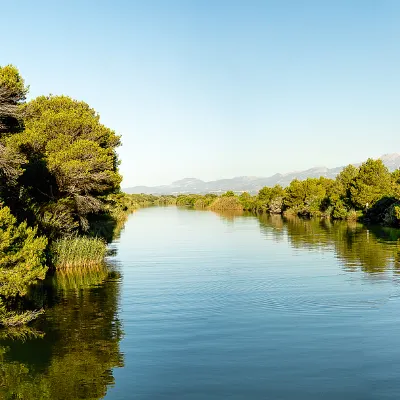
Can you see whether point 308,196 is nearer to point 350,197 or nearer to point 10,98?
point 350,197

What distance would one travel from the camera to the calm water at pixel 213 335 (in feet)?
43.5

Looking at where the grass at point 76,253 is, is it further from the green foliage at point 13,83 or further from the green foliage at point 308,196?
the green foliage at point 308,196

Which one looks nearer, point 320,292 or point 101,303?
point 101,303

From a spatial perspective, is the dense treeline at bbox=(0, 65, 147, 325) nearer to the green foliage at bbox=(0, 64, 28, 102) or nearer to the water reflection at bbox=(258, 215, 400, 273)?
the green foliage at bbox=(0, 64, 28, 102)

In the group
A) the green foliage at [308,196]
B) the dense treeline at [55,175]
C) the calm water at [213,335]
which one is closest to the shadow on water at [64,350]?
the calm water at [213,335]

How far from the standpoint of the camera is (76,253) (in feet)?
105

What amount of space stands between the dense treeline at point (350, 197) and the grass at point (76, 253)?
40.5m

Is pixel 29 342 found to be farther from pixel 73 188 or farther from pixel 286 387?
pixel 73 188

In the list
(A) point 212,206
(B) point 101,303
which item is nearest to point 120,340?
(B) point 101,303

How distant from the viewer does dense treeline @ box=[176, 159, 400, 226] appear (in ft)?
250

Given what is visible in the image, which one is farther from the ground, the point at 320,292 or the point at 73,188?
the point at 73,188

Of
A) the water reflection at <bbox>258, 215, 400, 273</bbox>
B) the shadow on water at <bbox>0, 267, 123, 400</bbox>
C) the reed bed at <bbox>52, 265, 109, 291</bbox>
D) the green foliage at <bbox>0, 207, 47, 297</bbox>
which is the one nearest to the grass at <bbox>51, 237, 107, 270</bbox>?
the reed bed at <bbox>52, 265, 109, 291</bbox>

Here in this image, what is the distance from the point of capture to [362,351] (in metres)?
15.9

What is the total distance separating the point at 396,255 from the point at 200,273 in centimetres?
1614
